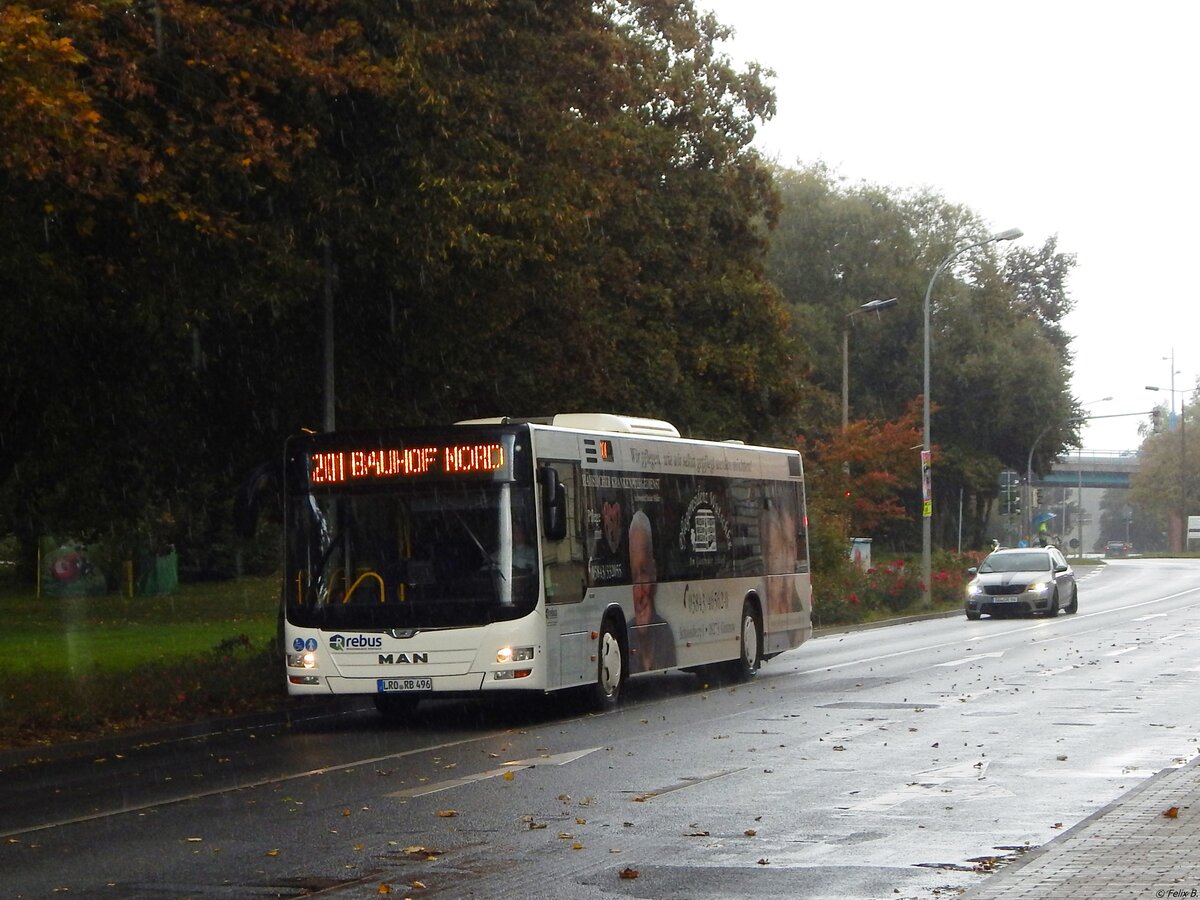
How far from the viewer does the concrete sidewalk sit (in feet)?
25.1

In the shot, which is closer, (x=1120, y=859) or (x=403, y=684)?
(x=1120, y=859)

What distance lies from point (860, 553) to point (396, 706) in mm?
30134

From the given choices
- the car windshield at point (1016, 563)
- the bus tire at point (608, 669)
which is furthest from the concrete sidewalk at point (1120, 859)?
the car windshield at point (1016, 563)

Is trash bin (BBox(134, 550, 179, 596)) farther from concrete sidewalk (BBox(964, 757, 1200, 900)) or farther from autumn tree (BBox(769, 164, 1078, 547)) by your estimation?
concrete sidewalk (BBox(964, 757, 1200, 900))

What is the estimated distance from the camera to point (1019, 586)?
1581 inches

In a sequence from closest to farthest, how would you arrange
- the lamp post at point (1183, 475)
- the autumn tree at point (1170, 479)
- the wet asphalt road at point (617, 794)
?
the wet asphalt road at point (617, 794) < the lamp post at point (1183, 475) < the autumn tree at point (1170, 479)

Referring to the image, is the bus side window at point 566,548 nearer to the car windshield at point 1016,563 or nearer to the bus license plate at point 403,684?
the bus license plate at point 403,684

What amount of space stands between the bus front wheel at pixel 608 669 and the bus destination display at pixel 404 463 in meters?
2.39

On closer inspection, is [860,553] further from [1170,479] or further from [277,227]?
[1170,479]

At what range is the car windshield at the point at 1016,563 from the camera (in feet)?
135

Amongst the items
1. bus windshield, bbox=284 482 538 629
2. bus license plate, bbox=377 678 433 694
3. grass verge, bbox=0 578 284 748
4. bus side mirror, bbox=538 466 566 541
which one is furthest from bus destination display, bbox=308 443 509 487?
grass verge, bbox=0 578 284 748

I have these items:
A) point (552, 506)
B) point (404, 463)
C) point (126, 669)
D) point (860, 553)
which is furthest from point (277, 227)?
point (860, 553)

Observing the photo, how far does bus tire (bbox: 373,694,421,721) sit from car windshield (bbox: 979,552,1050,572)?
24692mm

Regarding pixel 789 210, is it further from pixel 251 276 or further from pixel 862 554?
pixel 251 276
